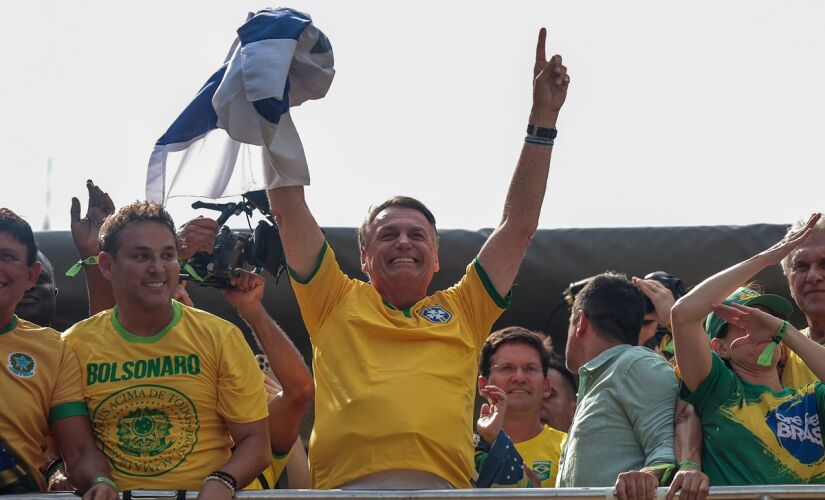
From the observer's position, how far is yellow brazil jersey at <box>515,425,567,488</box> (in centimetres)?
540

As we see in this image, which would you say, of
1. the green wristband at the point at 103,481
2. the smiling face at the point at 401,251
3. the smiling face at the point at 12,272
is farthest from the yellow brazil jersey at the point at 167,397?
the smiling face at the point at 401,251

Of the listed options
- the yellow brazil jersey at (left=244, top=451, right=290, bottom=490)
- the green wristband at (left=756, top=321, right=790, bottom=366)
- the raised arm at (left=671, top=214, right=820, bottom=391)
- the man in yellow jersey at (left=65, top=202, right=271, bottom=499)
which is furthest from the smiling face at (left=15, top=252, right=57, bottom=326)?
the green wristband at (left=756, top=321, right=790, bottom=366)

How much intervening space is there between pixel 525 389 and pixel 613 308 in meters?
0.85

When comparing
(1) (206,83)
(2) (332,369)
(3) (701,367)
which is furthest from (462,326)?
(1) (206,83)

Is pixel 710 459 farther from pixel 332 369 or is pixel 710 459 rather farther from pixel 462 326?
pixel 332 369

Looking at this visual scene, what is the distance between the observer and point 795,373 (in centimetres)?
465

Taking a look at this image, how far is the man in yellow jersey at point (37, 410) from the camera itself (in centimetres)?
406

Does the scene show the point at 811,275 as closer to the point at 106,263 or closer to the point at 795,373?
the point at 795,373

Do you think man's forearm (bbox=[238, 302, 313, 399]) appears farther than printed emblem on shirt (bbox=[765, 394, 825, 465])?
Yes

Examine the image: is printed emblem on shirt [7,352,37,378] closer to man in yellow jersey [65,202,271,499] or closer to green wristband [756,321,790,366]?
man in yellow jersey [65,202,271,499]

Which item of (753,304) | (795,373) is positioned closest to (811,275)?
(753,304)

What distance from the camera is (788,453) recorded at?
14.1 feet

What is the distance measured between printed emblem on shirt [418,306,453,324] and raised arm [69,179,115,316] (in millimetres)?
1388

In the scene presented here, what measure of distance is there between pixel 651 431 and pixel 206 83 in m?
2.18
